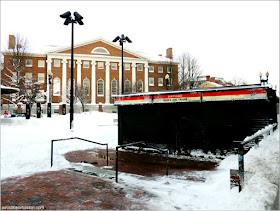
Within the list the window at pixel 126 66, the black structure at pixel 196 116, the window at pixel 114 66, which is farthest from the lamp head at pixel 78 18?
the window at pixel 126 66

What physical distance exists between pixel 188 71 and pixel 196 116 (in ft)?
113

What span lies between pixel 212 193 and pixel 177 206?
45.8 inches

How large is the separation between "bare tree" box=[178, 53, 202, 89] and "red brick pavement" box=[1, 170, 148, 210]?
124 ft

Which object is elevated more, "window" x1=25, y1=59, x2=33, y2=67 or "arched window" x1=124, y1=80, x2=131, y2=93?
"window" x1=25, y1=59, x2=33, y2=67

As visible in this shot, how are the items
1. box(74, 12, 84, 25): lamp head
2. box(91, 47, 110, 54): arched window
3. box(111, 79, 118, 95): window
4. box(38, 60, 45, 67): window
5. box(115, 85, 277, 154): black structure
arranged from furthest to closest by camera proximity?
box(111, 79, 118, 95): window
box(91, 47, 110, 54): arched window
box(38, 60, 45, 67): window
box(74, 12, 84, 25): lamp head
box(115, 85, 277, 154): black structure

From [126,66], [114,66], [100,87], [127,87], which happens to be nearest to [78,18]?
[127,87]

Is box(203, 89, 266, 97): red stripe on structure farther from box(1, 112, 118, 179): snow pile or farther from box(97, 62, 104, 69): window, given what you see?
box(97, 62, 104, 69): window

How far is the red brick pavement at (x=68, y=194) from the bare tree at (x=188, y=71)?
37.7 metres

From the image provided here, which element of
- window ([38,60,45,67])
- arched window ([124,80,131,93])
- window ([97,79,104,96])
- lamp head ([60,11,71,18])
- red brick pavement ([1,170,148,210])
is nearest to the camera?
red brick pavement ([1,170,148,210])

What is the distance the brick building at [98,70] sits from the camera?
50.4 meters

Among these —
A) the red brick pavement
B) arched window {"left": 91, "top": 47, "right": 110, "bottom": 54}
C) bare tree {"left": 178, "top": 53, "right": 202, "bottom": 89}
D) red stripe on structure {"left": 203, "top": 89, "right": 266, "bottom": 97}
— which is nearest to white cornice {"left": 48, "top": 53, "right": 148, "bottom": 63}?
arched window {"left": 91, "top": 47, "right": 110, "bottom": 54}

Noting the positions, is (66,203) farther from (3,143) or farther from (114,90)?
(114,90)

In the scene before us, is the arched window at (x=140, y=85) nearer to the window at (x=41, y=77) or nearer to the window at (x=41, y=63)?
the window at (x=41, y=77)

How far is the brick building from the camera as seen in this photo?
50.4 meters
